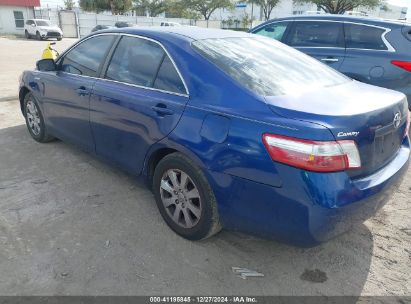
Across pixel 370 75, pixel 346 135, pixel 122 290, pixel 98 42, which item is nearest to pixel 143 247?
pixel 122 290

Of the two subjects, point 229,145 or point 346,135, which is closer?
point 346,135

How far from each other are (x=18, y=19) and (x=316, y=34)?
38252 millimetres

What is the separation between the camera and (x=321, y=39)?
6207 millimetres

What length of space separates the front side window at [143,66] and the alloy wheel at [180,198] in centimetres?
68

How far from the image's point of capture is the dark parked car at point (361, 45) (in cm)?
548

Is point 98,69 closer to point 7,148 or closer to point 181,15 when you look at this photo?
point 7,148

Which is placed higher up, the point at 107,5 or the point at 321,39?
the point at 107,5

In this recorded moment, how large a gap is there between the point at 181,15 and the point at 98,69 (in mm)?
60814

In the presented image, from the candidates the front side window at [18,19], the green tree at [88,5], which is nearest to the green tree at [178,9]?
the green tree at [88,5]

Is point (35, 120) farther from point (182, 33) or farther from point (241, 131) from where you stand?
point (241, 131)

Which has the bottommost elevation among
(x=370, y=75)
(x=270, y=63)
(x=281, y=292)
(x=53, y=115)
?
(x=281, y=292)

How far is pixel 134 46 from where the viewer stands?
134 inches

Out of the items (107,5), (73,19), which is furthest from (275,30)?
(107,5)

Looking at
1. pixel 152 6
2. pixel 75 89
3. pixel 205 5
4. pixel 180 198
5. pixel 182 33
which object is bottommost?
pixel 180 198
